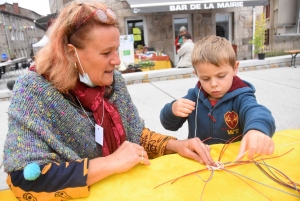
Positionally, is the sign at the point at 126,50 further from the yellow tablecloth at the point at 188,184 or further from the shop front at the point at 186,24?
the yellow tablecloth at the point at 188,184

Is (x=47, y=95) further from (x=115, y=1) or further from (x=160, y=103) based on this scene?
(x=115, y=1)

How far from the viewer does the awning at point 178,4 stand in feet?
30.5

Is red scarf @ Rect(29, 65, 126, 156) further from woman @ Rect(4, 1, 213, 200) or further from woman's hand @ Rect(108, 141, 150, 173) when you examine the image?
woman's hand @ Rect(108, 141, 150, 173)

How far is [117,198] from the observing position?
0.90m

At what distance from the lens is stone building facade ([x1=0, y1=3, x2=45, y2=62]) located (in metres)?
23.3

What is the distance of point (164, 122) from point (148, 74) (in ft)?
17.5

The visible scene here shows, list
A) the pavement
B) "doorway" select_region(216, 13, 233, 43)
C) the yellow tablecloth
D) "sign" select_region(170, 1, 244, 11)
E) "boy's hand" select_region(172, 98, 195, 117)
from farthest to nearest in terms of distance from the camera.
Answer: "doorway" select_region(216, 13, 233, 43) < "sign" select_region(170, 1, 244, 11) < the pavement < "boy's hand" select_region(172, 98, 195, 117) < the yellow tablecloth

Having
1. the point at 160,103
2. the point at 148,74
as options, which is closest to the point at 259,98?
the point at 160,103

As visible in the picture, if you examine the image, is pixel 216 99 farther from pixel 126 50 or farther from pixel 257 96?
pixel 126 50

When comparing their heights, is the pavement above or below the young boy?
below

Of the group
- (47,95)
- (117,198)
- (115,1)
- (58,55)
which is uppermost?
(115,1)

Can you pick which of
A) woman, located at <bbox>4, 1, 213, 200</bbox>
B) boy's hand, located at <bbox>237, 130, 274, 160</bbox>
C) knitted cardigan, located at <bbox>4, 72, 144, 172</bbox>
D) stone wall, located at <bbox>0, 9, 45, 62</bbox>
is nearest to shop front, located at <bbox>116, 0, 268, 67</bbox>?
woman, located at <bbox>4, 1, 213, 200</bbox>

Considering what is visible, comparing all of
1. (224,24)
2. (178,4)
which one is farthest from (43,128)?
(224,24)

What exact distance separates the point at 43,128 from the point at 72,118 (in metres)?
0.15
